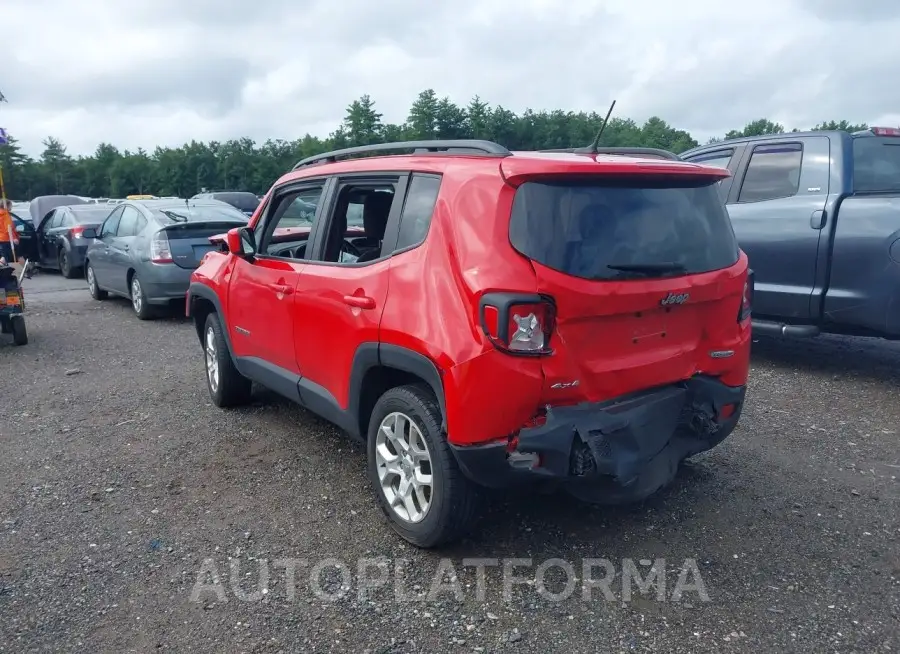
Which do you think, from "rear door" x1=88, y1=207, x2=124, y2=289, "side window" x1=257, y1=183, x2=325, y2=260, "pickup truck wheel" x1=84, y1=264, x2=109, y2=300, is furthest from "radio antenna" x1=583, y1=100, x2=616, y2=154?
"pickup truck wheel" x1=84, y1=264, x2=109, y2=300

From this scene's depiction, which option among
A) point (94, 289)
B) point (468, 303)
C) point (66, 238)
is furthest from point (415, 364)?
point (66, 238)

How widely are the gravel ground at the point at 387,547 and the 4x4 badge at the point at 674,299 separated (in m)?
1.17

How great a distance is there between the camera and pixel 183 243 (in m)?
9.53

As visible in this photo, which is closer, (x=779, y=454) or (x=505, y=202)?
(x=505, y=202)

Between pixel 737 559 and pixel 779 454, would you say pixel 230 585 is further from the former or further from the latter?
pixel 779 454

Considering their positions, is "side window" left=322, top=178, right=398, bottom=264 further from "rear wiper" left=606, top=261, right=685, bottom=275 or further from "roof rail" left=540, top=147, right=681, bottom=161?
"rear wiper" left=606, top=261, right=685, bottom=275

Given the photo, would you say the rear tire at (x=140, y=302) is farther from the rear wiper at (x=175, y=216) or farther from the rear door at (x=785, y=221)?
the rear door at (x=785, y=221)

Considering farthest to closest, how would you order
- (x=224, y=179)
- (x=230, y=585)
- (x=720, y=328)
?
(x=224, y=179) < (x=720, y=328) < (x=230, y=585)

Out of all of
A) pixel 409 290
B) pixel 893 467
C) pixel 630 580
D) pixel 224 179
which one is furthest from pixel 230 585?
pixel 224 179

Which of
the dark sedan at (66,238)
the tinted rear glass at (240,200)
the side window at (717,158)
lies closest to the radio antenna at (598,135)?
the side window at (717,158)

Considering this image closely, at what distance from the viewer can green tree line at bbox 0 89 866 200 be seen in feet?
165

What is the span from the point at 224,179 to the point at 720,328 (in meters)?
68.8

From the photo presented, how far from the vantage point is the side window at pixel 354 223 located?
4129 mm

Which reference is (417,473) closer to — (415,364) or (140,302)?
(415,364)
